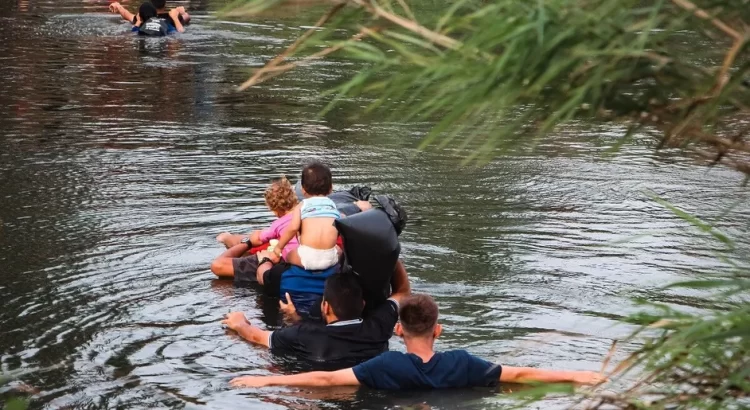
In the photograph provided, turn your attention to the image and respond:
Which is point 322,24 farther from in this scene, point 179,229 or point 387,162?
point 387,162

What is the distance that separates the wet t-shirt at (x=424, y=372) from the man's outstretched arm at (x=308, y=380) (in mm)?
80

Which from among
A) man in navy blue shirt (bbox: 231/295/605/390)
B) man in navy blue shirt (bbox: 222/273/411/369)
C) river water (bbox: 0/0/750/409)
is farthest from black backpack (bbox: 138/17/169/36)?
man in navy blue shirt (bbox: 231/295/605/390)

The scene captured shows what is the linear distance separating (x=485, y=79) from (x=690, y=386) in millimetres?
1024

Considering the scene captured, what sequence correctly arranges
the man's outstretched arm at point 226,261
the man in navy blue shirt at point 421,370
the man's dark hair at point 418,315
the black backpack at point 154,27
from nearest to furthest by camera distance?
the man's dark hair at point 418,315, the man in navy blue shirt at point 421,370, the man's outstretched arm at point 226,261, the black backpack at point 154,27

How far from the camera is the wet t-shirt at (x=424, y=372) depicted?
7055mm

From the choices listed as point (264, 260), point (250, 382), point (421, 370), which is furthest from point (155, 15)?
point (421, 370)

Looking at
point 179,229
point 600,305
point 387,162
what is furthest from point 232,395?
point 387,162

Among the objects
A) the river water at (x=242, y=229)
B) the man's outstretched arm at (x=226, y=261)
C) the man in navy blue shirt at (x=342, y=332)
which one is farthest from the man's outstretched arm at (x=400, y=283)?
the man's outstretched arm at (x=226, y=261)

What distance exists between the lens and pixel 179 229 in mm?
11055

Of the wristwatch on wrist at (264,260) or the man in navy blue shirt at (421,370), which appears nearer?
the man in navy blue shirt at (421,370)

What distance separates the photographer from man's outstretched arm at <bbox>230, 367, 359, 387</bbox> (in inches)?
283

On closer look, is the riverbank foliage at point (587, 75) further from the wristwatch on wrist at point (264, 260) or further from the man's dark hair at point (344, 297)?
the wristwatch on wrist at point (264, 260)

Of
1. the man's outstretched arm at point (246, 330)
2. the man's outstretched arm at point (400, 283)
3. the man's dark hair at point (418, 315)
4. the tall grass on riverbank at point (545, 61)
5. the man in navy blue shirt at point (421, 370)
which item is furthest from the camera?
the man's outstretched arm at point (400, 283)

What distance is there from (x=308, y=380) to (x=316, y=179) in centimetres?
191
